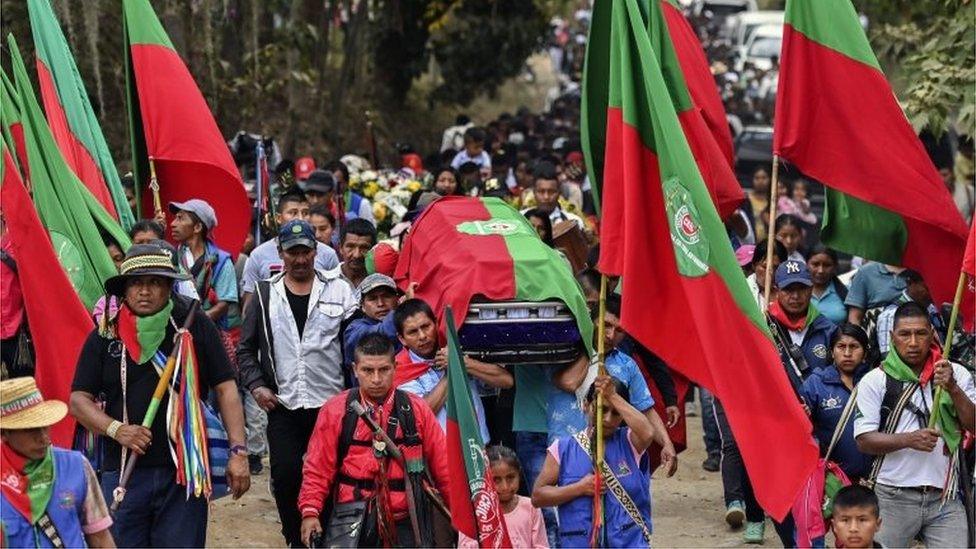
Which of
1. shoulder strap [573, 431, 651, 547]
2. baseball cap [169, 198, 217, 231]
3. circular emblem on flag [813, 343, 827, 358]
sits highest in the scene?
baseball cap [169, 198, 217, 231]

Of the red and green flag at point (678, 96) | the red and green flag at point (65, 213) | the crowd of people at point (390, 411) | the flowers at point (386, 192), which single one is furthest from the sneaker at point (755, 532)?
the flowers at point (386, 192)

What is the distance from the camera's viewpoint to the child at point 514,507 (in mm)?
8984

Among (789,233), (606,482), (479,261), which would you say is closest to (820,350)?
(479,261)

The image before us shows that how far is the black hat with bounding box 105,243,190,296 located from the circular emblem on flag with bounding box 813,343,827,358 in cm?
388

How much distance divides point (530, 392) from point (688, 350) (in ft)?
4.48

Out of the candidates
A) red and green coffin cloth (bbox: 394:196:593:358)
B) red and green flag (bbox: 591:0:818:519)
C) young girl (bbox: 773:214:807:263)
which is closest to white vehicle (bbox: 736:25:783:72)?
young girl (bbox: 773:214:807:263)

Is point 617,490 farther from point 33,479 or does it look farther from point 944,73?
point 944,73

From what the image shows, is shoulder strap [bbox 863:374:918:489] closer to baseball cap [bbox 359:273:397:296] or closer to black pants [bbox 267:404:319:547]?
baseball cap [bbox 359:273:397:296]

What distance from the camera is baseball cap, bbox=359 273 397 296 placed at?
34.0 feet

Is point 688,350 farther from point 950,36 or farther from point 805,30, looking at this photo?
point 950,36

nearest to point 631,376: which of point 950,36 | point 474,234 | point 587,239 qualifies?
point 474,234

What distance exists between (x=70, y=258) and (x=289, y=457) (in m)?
1.52

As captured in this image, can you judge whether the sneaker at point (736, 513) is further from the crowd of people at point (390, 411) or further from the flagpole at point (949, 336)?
the flagpole at point (949, 336)

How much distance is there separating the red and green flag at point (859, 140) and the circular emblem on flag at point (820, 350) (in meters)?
0.79
